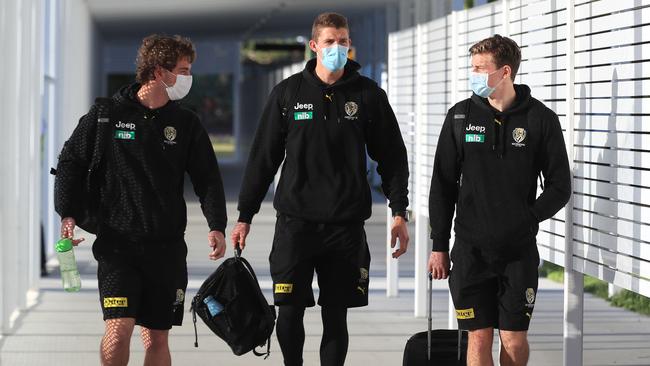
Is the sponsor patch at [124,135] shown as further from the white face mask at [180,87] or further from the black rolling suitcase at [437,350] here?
the black rolling suitcase at [437,350]

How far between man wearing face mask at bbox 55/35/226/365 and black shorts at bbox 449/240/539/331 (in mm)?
1050

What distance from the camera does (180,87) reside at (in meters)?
6.32

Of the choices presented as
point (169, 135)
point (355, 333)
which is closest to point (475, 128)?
point (169, 135)

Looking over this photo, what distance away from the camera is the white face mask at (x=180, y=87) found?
20.7ft

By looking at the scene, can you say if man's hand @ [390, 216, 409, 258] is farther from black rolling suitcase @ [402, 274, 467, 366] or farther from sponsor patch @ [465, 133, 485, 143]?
sponsor patch @ [465, 133, 485, 143]

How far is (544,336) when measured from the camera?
33.8 ft

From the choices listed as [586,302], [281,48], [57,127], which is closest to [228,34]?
[281,48]

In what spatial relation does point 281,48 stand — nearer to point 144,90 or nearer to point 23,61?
point 23,61

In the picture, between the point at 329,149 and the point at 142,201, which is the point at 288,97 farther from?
the point at 142,201

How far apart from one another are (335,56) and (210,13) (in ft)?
88.4

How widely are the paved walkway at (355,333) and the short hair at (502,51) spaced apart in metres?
2.86

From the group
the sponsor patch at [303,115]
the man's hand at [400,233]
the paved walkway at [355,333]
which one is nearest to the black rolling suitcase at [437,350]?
the man's hand at [400,233]

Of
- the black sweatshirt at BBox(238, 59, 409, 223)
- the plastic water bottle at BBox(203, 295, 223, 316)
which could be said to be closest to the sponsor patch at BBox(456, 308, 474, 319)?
the black sweatshirt at BBox(238, 59, 409, 223)

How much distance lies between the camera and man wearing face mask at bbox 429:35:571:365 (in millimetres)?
6332
